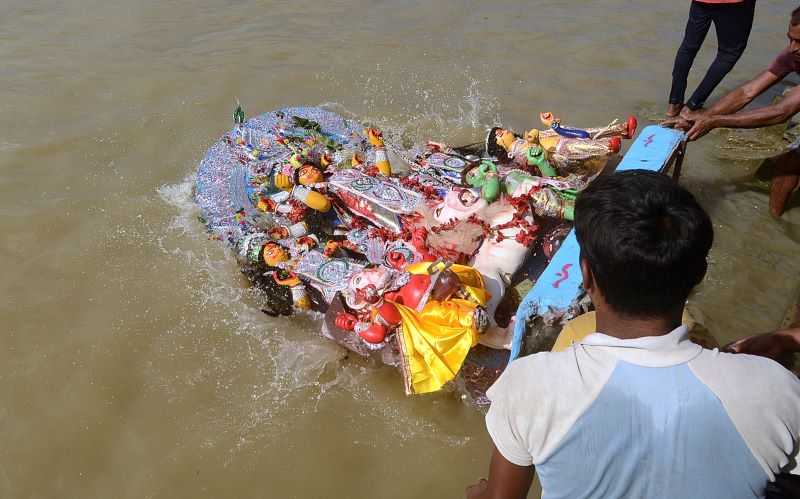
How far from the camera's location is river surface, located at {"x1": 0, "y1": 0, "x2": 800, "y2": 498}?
276 centimetres

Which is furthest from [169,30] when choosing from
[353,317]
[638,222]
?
[638,222]

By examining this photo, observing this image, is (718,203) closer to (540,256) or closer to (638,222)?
(540,256)

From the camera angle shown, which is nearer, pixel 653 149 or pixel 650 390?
pixel 650 390

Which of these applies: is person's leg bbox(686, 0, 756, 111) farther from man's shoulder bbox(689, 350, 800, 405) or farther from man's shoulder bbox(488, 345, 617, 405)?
man's shoulder bbox(488, 345, 617, 405)

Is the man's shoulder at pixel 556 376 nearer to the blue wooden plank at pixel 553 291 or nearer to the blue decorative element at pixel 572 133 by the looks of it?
the blue wooden plank at pixel 553 291

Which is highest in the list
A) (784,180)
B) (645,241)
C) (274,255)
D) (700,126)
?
Answer: (645,241)

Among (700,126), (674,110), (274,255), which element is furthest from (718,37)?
(274,255)

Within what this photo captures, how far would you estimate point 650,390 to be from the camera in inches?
44.9

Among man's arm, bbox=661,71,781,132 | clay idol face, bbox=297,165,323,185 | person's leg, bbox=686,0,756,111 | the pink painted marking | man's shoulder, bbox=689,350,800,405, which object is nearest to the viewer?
man's shoulder, bbox=689,350,800,405

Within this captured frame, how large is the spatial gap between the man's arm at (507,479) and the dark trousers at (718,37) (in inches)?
177

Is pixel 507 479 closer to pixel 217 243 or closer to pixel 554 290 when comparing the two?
pixel 554 290

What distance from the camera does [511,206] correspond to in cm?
318

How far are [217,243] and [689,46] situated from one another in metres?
4.32

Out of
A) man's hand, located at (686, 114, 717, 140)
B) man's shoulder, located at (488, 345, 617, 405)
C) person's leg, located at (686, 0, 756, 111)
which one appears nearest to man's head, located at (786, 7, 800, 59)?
man's hand, located at (686, 114, 717, 140)
